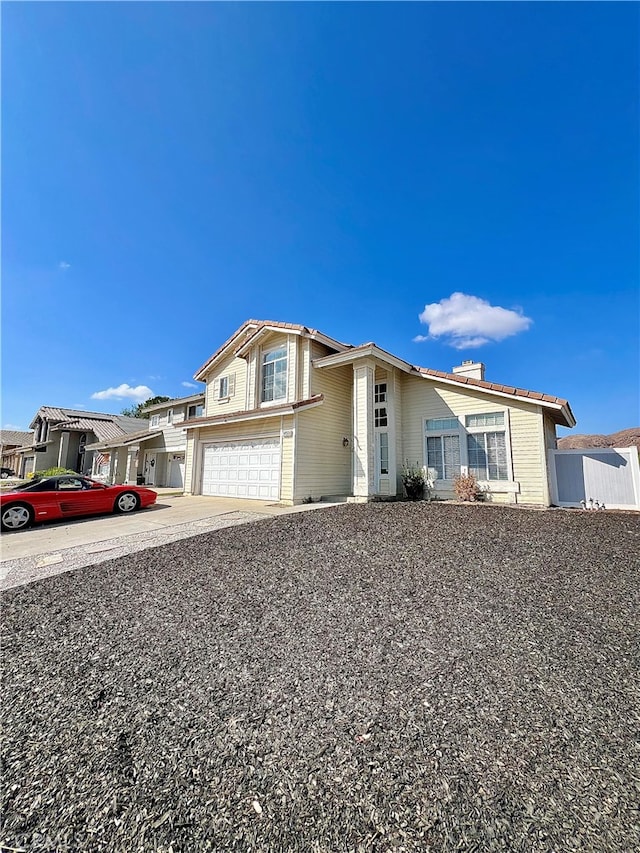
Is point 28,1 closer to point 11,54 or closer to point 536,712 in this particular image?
point 11,54

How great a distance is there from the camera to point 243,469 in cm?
1309

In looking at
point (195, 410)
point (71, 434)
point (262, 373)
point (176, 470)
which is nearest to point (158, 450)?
point (176, 470)

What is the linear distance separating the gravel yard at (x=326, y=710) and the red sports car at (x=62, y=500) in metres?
5.46

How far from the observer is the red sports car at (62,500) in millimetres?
8641

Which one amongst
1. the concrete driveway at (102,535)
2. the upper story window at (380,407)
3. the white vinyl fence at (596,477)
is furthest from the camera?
the upper story window at (380,407)

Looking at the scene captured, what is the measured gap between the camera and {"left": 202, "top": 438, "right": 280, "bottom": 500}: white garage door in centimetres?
1203

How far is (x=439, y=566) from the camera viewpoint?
4871 millimetres

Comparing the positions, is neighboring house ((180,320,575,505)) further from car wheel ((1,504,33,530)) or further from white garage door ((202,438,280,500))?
car wheel ((1,504,33,530))

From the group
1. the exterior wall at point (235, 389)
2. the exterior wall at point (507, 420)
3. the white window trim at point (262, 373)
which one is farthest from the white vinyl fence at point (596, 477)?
the exterior wall at point (235, 389)

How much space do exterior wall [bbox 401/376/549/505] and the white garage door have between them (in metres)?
4.84

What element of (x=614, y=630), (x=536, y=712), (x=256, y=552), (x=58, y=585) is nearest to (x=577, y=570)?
(x=614, y=630)

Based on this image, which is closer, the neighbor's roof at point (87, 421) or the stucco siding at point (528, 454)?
the stucco siding at point (528, 454)

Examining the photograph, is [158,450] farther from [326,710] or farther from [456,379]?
[326,710]

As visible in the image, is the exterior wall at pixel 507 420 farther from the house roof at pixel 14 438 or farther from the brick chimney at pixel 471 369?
the house roof at pixel 14 438
